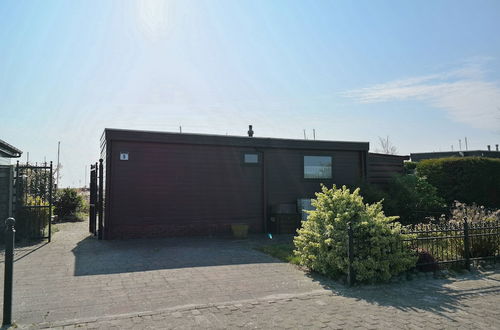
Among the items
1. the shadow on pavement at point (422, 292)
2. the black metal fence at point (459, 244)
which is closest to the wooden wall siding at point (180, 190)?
the shadow on pavement at point (422, 292)

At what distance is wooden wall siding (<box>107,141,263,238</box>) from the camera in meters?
11.1

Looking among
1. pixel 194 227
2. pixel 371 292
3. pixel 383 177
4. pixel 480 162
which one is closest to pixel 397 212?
pixel 383 177

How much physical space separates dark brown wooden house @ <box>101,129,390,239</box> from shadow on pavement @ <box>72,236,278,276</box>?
0.85m

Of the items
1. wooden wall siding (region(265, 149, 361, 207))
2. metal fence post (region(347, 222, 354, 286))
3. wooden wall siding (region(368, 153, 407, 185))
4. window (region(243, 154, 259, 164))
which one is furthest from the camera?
wooden wall siding (region(368, 153, 407, 185))

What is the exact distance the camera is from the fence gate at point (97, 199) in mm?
11180

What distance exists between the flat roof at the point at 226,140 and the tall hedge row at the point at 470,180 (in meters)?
3.71

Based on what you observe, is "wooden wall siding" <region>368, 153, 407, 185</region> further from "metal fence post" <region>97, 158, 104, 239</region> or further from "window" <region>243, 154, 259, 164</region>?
"metal fence post" <region>97, 158, 104, 239</region>

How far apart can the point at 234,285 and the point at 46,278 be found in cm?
331

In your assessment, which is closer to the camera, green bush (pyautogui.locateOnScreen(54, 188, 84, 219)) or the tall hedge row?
the tall hedge row

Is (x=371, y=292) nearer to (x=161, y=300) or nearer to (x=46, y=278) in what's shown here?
(x=161, y=300)

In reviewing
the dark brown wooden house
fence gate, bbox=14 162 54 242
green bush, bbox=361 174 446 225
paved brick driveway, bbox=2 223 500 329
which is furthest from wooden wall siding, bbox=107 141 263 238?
green bush, bbox=361 174 446 225

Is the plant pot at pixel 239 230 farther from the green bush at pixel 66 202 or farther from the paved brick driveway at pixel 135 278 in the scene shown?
the green bush at pixel 66 202

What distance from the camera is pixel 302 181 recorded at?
533 inches

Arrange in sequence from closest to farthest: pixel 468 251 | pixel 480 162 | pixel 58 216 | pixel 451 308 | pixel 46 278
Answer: pixel 451 308, pixel 46 278, pixel 468 251, pixel 480 162, pixel 58 216
